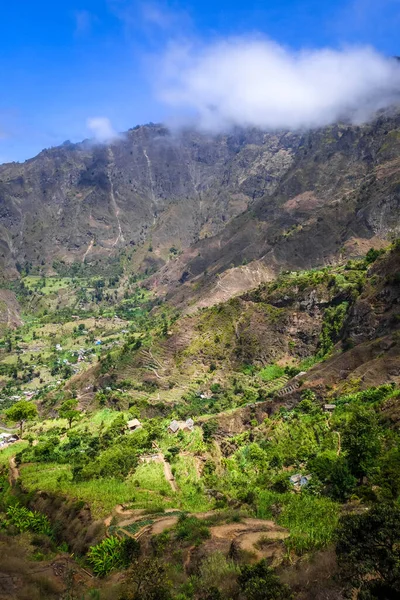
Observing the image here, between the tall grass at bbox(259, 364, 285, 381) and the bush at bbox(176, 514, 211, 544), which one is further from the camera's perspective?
the tall grass at bbox(259, 364, 285, 381)

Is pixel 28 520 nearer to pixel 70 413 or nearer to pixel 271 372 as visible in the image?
pixel 70 413

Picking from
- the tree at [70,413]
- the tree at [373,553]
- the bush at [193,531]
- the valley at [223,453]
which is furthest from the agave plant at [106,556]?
the tree at [70,413]

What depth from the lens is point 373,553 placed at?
13375 mm

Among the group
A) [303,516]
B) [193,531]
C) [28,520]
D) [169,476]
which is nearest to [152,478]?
[169,476]

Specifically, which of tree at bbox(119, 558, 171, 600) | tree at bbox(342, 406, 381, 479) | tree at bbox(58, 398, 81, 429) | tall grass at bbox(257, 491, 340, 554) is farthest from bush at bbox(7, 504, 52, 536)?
tree at bbox(58, 398, 81, 429)

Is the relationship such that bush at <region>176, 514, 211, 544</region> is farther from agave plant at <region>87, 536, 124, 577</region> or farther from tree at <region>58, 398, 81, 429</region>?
tree at <region>58, 398, 81, 429</region>

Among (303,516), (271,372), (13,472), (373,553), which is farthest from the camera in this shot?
(271,372)

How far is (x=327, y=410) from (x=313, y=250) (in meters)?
96.4

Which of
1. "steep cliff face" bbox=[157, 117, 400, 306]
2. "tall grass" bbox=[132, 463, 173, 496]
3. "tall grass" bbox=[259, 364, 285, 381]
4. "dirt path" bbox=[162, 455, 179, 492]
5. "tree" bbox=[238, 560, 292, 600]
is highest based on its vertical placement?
"steep cliff face" bbox=[157, 117, 400, 306]

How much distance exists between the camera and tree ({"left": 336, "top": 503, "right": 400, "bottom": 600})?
41.4 ft

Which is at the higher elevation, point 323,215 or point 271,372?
point 323,215

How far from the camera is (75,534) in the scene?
2830 cm

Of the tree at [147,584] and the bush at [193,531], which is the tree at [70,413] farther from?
the tree at [147,584]

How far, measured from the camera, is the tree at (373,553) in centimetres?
1262
